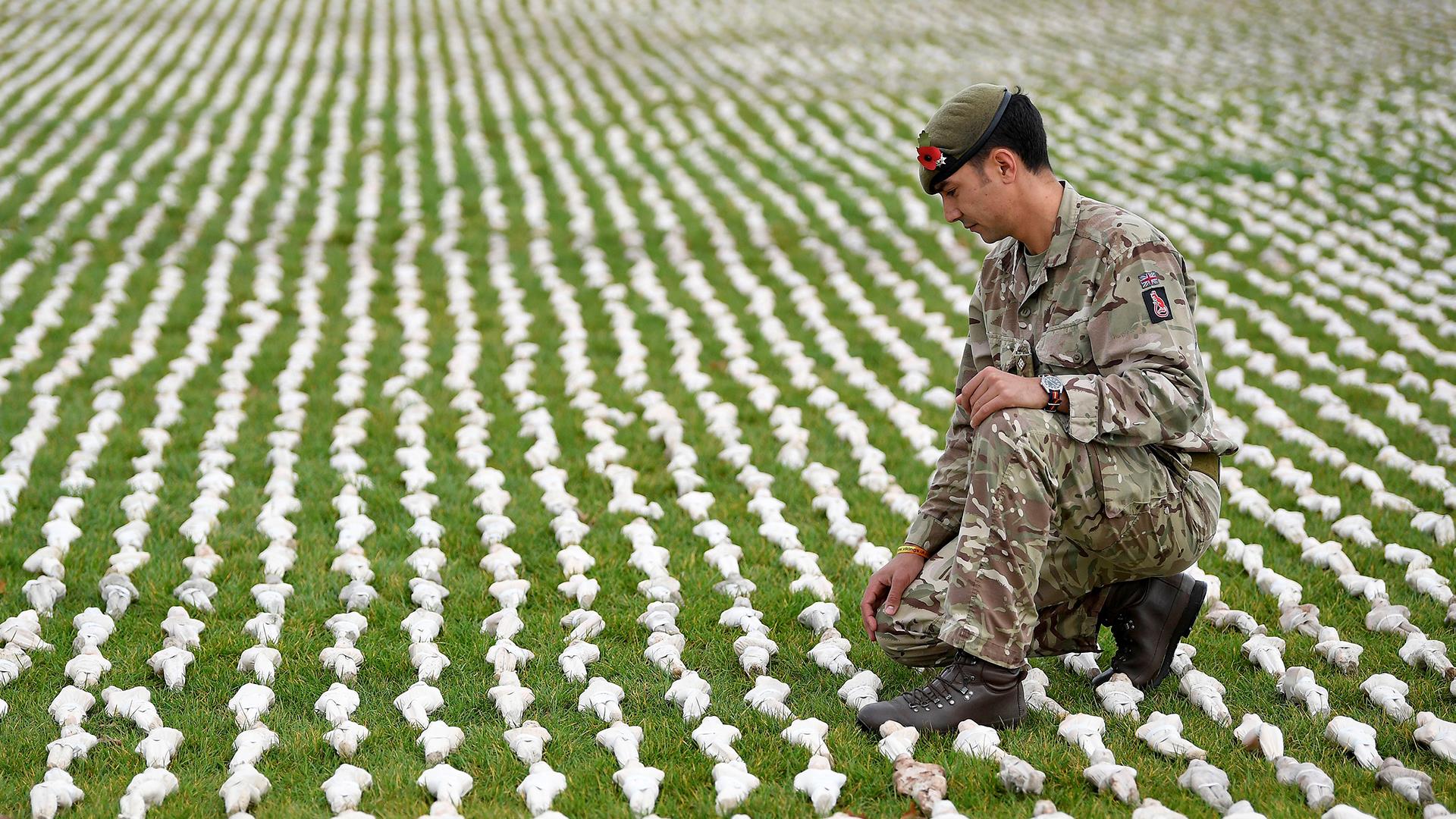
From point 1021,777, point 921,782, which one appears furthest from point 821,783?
point 1021,777

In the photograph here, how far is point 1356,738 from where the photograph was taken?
10.4ft

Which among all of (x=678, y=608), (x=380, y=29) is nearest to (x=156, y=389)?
(x=678, y=608)

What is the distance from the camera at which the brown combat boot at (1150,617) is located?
3.54m

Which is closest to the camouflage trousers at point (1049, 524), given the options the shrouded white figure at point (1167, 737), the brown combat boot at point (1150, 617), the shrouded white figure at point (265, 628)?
the brown combat boot at point (1150, 617)

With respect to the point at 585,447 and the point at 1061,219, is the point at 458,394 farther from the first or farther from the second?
the point at 1061,219

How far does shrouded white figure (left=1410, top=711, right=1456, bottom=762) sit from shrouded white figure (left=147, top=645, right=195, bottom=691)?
123 inches

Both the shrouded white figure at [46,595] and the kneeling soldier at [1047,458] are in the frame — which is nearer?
the kneeling soldier at [1047,458]

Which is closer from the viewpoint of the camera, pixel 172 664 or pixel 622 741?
pixel 622 741

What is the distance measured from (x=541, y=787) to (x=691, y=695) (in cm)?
57

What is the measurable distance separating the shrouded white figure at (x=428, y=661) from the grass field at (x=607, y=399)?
0.03 metres

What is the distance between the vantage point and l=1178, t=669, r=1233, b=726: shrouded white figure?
341cm

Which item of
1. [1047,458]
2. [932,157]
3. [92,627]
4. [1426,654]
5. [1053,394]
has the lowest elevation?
[1426,654]

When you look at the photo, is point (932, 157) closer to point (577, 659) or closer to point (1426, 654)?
point (577, 659)

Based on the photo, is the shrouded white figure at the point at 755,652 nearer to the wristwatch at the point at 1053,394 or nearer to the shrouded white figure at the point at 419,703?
the shrouded white figure at the point at 419,703
